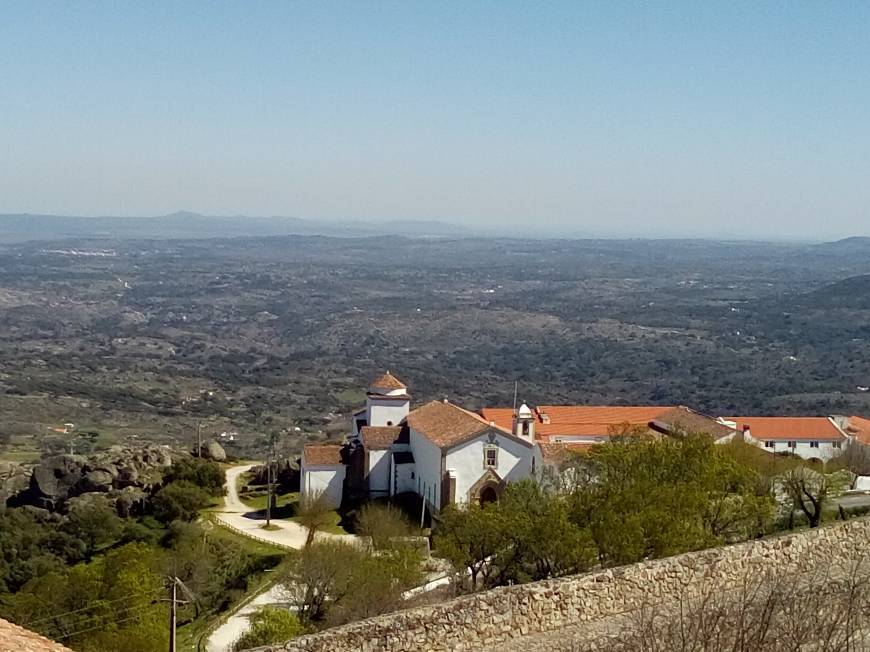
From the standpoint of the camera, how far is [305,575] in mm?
27516

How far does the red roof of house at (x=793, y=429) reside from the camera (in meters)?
54.2

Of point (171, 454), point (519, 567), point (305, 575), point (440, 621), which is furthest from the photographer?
point (171, 454)

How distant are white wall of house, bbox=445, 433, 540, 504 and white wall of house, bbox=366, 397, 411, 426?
24.4 ft

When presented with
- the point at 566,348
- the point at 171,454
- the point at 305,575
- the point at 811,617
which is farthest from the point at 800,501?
the point at 566,348

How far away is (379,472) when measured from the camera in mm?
44500

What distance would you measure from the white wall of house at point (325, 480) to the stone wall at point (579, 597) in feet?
103

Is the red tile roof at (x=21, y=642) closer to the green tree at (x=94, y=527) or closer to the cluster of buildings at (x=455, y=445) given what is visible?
the cluster of buildings at (x=455, y=445)

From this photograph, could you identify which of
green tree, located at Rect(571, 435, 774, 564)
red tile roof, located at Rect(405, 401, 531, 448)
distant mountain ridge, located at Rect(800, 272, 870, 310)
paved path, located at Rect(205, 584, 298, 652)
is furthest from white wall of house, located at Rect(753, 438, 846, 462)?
distant mountain ridge, located at Rect(800, 272, 870, 310)

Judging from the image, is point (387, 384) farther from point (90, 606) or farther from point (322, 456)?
point (90, 606)

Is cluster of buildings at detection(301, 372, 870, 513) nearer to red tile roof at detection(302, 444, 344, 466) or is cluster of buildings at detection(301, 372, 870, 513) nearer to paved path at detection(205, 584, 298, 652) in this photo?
red tile roof at detection(302, 444, 344, 466)

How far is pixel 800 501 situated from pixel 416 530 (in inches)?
631

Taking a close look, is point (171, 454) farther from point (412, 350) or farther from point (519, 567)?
point (412, 350)

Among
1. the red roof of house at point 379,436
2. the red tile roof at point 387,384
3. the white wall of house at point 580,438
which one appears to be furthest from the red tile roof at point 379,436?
the white wall of house at point 580,438

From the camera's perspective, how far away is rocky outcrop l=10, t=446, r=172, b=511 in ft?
160
